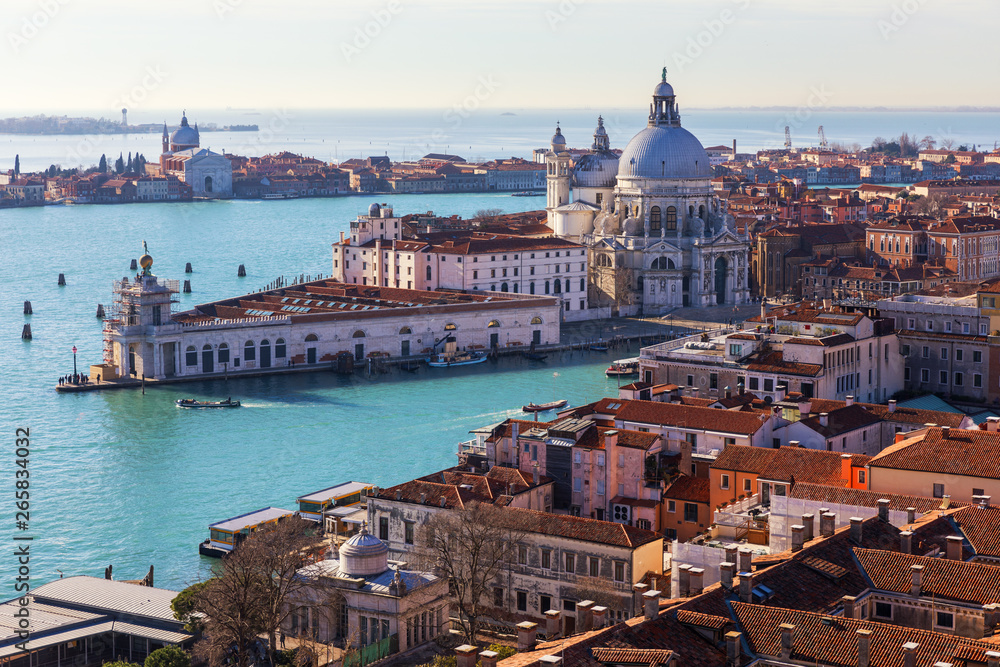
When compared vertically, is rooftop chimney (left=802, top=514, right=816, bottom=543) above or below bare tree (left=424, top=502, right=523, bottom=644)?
above

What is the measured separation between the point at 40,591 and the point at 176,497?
5.10m

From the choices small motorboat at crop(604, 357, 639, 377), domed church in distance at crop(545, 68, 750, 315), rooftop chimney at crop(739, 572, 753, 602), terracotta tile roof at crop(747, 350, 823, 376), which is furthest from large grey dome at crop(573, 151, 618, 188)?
rooftop chimney at crop(739, 572, 753, 602)

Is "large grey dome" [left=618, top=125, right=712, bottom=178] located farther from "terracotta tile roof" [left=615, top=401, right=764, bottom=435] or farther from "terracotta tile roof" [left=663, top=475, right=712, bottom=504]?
"terracotta tile roof" [left=663, top=475, right=712, bottom=504]

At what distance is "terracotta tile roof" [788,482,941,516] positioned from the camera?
41.4 ft

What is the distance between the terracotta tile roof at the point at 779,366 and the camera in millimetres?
19578

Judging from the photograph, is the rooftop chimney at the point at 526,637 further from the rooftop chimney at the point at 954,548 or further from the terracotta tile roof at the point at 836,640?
the rooftop chimney at the point at 954,548

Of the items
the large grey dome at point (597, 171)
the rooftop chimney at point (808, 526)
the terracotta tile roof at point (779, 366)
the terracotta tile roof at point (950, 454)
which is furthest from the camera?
the large grey dome at point (597, 171)

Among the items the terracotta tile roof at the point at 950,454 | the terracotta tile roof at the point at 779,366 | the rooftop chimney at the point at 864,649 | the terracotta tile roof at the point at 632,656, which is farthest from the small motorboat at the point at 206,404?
the rooftop chimney at the point at 864,649

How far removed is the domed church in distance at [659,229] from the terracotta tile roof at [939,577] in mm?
27146

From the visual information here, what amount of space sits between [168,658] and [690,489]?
5286 mm

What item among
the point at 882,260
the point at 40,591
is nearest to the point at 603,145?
the point at 882,260

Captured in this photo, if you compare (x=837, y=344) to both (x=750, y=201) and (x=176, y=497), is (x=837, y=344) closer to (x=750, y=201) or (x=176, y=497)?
(x=176, y=497)

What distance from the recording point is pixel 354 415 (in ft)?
80.1

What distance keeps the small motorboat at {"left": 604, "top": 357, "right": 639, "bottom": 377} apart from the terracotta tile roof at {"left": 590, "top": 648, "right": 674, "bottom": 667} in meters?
19.3
